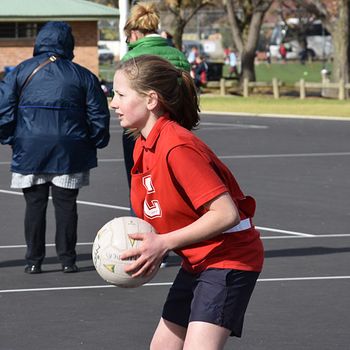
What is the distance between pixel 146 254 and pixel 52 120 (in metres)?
5.25

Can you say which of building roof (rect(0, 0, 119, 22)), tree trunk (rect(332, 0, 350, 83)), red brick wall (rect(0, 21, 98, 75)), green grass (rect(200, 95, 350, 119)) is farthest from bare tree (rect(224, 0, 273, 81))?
green grass (rect(200, 95, 350, 119))

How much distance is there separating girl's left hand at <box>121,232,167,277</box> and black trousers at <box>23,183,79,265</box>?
5271 millimetres

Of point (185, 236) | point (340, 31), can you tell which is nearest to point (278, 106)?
point (340, 31)

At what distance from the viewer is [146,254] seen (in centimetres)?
449

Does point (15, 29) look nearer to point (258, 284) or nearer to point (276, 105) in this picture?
point (276, 105)

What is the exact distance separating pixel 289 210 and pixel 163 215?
352 inches

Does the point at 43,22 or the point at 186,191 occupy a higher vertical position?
the point at 43,22

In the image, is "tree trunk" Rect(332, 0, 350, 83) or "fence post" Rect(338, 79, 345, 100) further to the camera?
"tree trunk" Rect(332, 0, 350, 83)

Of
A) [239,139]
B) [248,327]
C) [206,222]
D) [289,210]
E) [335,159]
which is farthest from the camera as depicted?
[239,139]

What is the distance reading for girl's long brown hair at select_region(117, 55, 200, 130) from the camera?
15.5 ft

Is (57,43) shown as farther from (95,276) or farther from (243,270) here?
(243,270)

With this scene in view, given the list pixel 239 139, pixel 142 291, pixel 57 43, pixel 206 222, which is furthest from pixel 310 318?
pixel 239 139

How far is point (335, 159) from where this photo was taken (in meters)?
20.1

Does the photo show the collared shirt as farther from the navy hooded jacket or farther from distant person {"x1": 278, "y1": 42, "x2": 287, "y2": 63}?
distant person {"x1": 278, "y1": 42, "x2": 287, "y2": 63}
